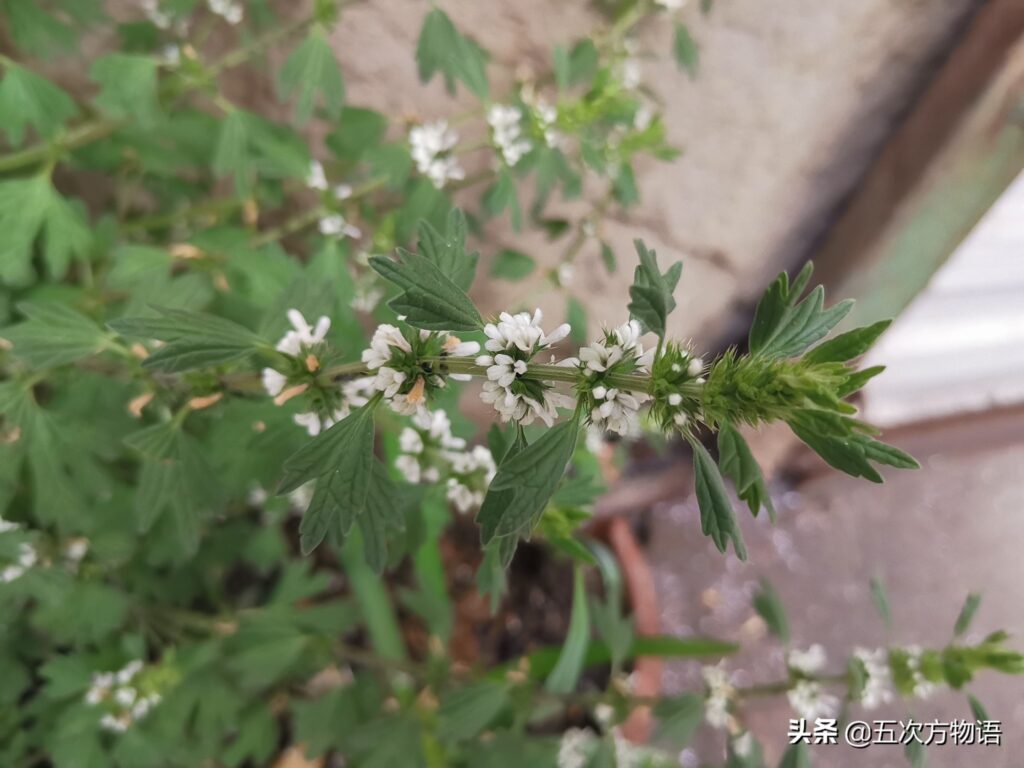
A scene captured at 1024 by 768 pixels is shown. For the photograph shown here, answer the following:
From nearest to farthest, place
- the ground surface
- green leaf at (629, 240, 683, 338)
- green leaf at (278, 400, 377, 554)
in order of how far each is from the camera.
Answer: green leaf at (629, 240, 683, 338) < green leaf at (278, 400, 377, 554) < the ground surface

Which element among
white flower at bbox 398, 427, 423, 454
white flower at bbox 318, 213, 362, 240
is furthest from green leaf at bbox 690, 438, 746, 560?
white flower at bbox 318, 213, 362, 240

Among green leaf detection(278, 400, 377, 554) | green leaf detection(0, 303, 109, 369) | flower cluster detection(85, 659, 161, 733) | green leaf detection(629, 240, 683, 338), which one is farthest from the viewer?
flower cluster detection(85, 659, 161, 733)

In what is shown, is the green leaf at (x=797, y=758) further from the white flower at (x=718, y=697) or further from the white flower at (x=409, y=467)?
the white flower at (x=409, y=467)

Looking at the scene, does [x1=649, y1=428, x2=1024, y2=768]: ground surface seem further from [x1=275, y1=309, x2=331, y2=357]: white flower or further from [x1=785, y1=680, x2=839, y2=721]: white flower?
[x1=275, y1=309, x2=331, y2=357]: white flower

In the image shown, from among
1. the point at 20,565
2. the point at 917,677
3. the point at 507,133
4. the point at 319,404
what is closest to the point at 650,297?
the point at 319,404

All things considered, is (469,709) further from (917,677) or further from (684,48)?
(684,48)

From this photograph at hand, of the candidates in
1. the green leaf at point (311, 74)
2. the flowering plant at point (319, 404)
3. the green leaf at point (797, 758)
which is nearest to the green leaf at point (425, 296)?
the flowering plant at point (319, 404)
